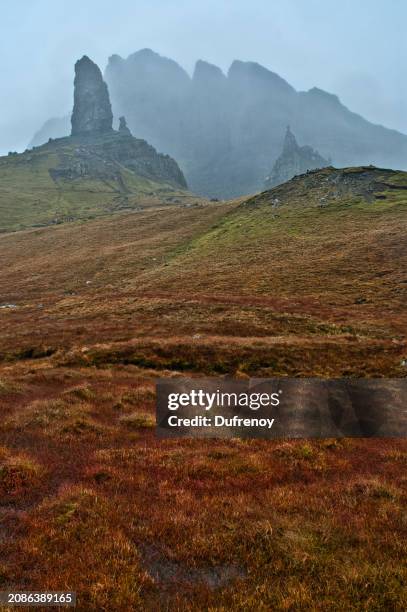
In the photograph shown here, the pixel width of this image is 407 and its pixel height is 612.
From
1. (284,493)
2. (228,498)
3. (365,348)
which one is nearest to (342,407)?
(284,493)

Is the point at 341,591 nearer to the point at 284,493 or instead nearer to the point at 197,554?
the point at 197,554

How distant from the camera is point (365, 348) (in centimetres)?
2866

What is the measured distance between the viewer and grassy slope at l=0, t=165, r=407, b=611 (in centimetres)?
652

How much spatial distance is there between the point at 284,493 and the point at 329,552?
2.30m
